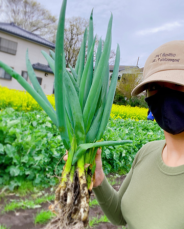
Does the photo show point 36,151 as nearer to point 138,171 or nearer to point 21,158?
point 21,158

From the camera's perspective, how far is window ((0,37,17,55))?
1889 centimetres

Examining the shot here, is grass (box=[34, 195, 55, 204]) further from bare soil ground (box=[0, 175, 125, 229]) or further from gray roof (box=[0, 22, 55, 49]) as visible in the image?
gray roof (box=[0, 22, 55, 49])

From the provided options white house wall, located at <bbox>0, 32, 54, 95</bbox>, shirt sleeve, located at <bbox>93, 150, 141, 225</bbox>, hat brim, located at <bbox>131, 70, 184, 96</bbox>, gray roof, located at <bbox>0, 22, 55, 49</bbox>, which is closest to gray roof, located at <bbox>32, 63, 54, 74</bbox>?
white house wall, located at <bbox>0, 32, 54, 95</bbox>

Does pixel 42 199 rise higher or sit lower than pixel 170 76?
lower

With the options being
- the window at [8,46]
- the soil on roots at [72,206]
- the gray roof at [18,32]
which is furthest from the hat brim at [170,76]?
the window at [8,46]

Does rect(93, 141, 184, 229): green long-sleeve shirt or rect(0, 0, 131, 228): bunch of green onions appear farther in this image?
rect(93, 141, 184, 229): green long-sleeve shirt

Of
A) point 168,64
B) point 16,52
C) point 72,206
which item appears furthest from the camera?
point 16,52

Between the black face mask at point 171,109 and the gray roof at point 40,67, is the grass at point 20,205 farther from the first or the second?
the gray roof at point 40,67

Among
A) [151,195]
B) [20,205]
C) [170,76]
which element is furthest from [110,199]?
[20,205]

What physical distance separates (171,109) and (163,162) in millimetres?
345

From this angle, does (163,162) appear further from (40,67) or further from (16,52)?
(40,67)

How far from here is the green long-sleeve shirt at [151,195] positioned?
106 centimetres

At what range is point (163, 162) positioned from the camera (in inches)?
49.6

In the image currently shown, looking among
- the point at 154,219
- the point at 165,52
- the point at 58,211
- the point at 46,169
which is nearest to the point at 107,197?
the point at 154,219
